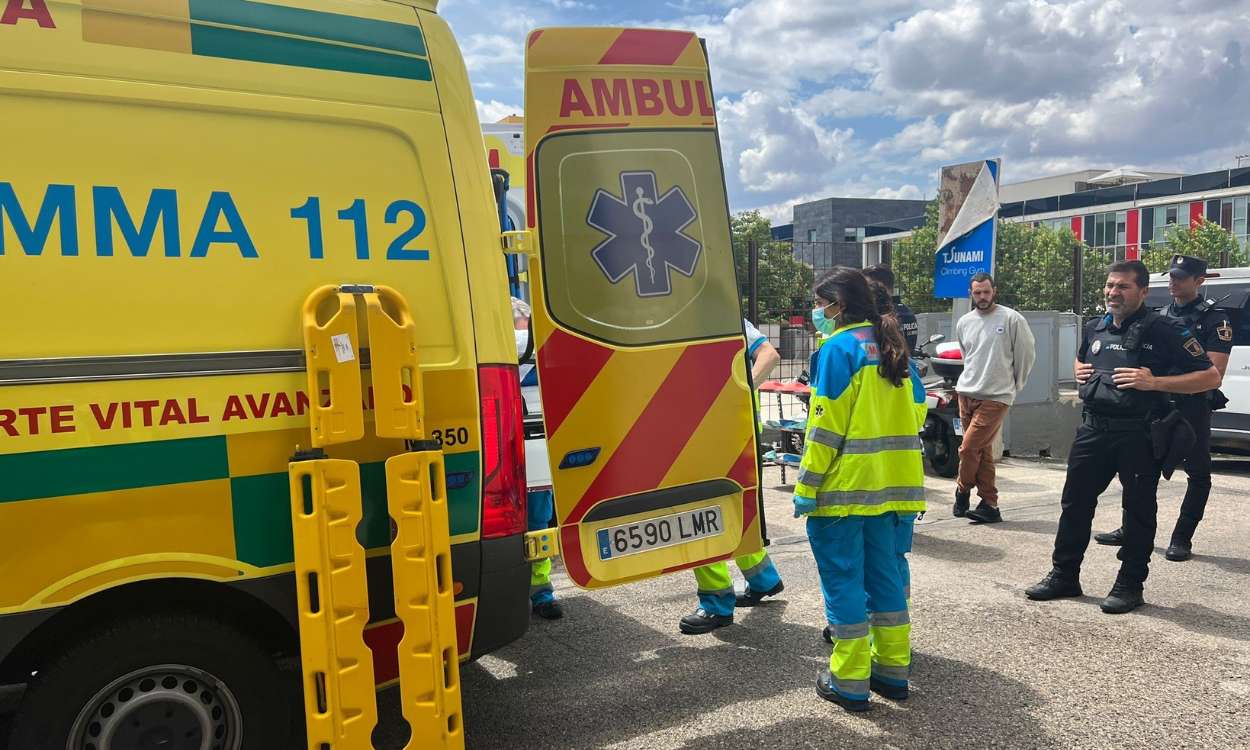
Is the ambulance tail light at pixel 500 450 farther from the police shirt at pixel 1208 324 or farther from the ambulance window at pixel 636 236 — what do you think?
Answer: the police shirt at pixel 1208 324

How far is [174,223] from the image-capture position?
92.3 inches

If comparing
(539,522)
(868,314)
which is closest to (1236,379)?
(868,314)

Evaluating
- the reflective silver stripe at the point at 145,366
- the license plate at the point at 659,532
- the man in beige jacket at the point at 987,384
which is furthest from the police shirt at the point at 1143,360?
the reflective silver stripe at the point at 145,366

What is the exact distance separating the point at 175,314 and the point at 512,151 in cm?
467

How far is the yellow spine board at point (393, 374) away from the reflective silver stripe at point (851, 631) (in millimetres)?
1825

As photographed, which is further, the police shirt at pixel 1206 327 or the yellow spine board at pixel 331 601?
the police shirt at pixel 1206 327

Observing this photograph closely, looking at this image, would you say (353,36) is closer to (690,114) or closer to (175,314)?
(175,314)

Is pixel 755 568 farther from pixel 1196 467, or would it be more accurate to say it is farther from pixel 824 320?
pixel 1196 467

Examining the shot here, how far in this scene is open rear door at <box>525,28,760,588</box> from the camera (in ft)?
10.6

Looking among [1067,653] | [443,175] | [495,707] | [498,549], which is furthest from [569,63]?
[1067,653]

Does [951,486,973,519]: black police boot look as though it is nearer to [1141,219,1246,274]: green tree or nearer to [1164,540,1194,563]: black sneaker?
[1164,540,1194,563]: black sneaker

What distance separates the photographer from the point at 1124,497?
4730 millimetres

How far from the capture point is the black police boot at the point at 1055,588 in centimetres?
469

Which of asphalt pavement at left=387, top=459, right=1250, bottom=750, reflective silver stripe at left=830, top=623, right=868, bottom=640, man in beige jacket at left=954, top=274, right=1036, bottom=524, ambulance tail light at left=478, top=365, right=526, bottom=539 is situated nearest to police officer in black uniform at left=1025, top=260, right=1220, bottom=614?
asphalt pavement at left=387, top=459, right=1250, bottom=750
